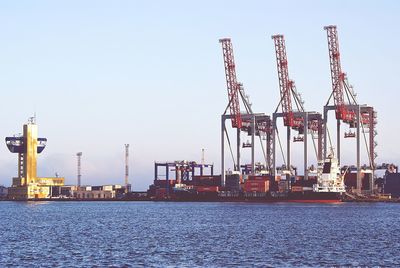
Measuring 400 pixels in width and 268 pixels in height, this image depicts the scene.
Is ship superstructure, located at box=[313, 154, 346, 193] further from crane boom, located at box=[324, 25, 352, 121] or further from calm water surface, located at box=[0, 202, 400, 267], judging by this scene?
calm water surface, located at box=[0, 202, 400, 267]

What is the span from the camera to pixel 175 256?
6331cm

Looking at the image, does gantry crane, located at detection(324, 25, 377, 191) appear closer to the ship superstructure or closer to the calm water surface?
the ship superstructure

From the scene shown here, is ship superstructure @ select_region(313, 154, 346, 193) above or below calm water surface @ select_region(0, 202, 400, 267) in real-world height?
above

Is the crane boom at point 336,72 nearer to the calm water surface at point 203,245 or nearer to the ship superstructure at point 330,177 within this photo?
the ship superstructure at point 330,177

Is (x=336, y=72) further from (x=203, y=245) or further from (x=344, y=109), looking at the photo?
(x=203, y=245)

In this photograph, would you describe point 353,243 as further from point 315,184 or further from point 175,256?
point 315,184

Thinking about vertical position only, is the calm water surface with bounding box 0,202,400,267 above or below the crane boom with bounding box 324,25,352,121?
below

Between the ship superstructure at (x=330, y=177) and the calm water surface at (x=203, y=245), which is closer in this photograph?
the calm water surface at (x=203, y=245)

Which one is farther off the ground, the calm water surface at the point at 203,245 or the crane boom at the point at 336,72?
the crane boom at the point at 336,72

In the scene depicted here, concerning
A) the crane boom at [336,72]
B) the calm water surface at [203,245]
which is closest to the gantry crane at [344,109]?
the crane boom at [336,72]

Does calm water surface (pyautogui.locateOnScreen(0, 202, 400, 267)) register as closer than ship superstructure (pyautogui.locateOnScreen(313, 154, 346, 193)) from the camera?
Yes

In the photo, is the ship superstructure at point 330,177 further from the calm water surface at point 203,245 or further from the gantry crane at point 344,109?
the calm water surface at point 203,245

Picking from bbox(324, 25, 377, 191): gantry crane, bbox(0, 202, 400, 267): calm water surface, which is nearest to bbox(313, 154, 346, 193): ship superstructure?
bbox(324, 25, 377, 191): gantry crane

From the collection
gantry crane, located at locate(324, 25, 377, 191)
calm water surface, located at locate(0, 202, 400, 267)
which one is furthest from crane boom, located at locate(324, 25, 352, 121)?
calm water surface, located at locate(0, 202, 400, 267)
